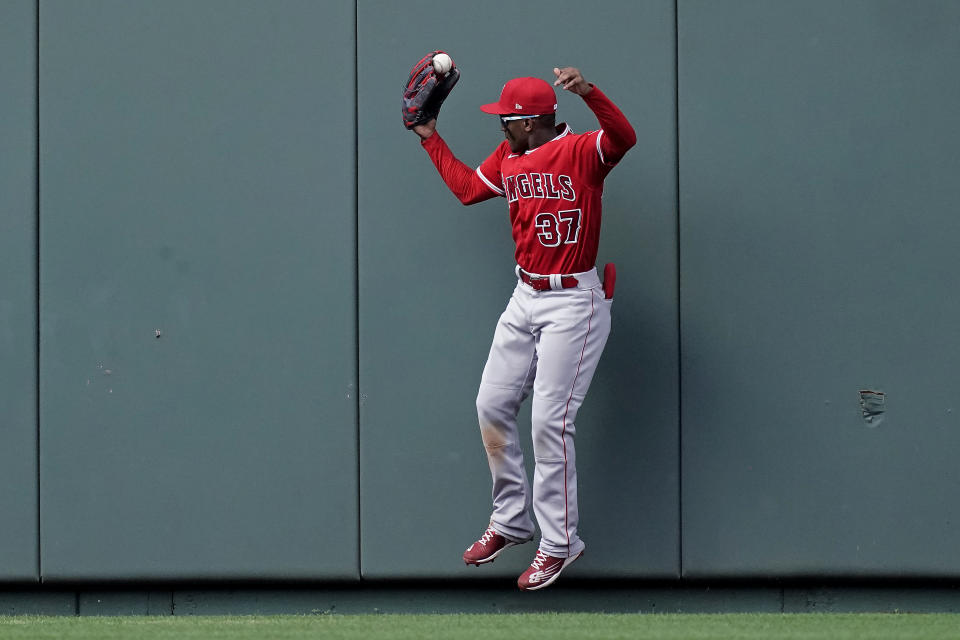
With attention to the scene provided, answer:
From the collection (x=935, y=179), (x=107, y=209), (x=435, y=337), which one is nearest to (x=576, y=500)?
(x=435, y=337)

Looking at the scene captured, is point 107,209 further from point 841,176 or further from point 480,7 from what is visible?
point 841,176

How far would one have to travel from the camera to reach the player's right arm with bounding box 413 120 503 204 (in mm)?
3920

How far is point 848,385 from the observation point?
4.07 m

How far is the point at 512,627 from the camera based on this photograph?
3.62m

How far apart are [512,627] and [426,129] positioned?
1.76 metres

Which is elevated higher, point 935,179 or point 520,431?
point 935,179

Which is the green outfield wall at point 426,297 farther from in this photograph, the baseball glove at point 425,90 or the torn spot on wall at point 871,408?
the baseball glove at point 425,90

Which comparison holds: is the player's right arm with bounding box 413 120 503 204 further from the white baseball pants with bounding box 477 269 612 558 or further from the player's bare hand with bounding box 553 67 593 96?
the player's bare hand with bounding box 553 67 593 96

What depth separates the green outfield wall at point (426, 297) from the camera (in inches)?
160

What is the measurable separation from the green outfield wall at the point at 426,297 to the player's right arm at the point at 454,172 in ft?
0.82

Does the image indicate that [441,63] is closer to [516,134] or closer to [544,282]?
[516,134]

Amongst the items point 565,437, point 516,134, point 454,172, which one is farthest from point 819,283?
point 454,172

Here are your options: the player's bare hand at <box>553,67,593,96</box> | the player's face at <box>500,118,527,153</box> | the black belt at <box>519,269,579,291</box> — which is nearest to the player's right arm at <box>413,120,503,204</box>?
the player's face at <box>500,118,527,153</box>

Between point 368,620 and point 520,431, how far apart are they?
2.95 feet
